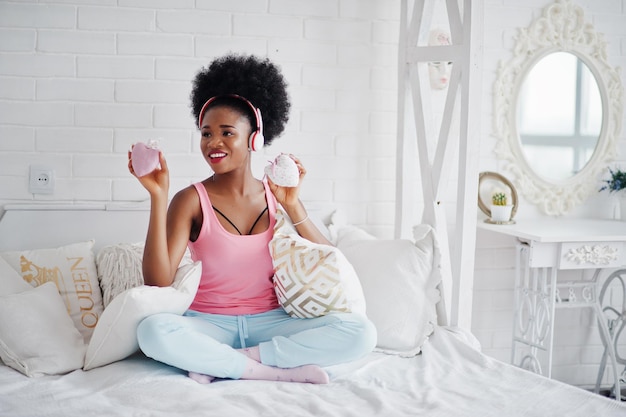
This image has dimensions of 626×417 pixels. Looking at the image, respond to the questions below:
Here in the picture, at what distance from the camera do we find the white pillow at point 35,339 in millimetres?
2062

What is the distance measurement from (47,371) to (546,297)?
193 centimetres

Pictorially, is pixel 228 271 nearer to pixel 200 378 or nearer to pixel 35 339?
pixel 200 378

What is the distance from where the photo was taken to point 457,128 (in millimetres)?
2699

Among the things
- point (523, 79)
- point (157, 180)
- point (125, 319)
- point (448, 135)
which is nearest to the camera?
point (125, 319)

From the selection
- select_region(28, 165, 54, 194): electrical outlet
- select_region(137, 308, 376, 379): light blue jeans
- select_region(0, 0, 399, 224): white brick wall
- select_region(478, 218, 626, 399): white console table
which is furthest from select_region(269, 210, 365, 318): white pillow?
select_region(28, 165, 54, 194): electrical outlet

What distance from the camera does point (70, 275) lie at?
2.51 metres

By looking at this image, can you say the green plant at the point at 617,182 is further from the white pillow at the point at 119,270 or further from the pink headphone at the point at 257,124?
the white pillow at the point at 119,270

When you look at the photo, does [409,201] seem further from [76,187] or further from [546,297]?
[76,187]

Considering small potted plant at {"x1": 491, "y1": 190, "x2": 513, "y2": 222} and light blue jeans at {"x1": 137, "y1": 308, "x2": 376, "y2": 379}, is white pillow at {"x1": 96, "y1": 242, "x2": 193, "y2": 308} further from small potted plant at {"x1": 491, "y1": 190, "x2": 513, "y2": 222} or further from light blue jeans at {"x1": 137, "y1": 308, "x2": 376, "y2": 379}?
small potted plant at {"x1": 491, "y1": 190, "x2": 513, "y2": 222}

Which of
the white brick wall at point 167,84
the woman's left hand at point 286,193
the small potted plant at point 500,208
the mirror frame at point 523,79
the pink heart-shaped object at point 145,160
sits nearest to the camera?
the pink heart-shaped object at point 145,160

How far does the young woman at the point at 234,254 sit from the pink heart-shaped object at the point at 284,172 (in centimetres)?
4

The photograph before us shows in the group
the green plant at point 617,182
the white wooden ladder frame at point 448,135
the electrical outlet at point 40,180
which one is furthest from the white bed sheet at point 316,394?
the green plant at point 617,182

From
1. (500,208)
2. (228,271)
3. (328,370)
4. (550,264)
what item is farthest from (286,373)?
(500,208)

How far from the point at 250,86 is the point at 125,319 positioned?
3.00 ft
